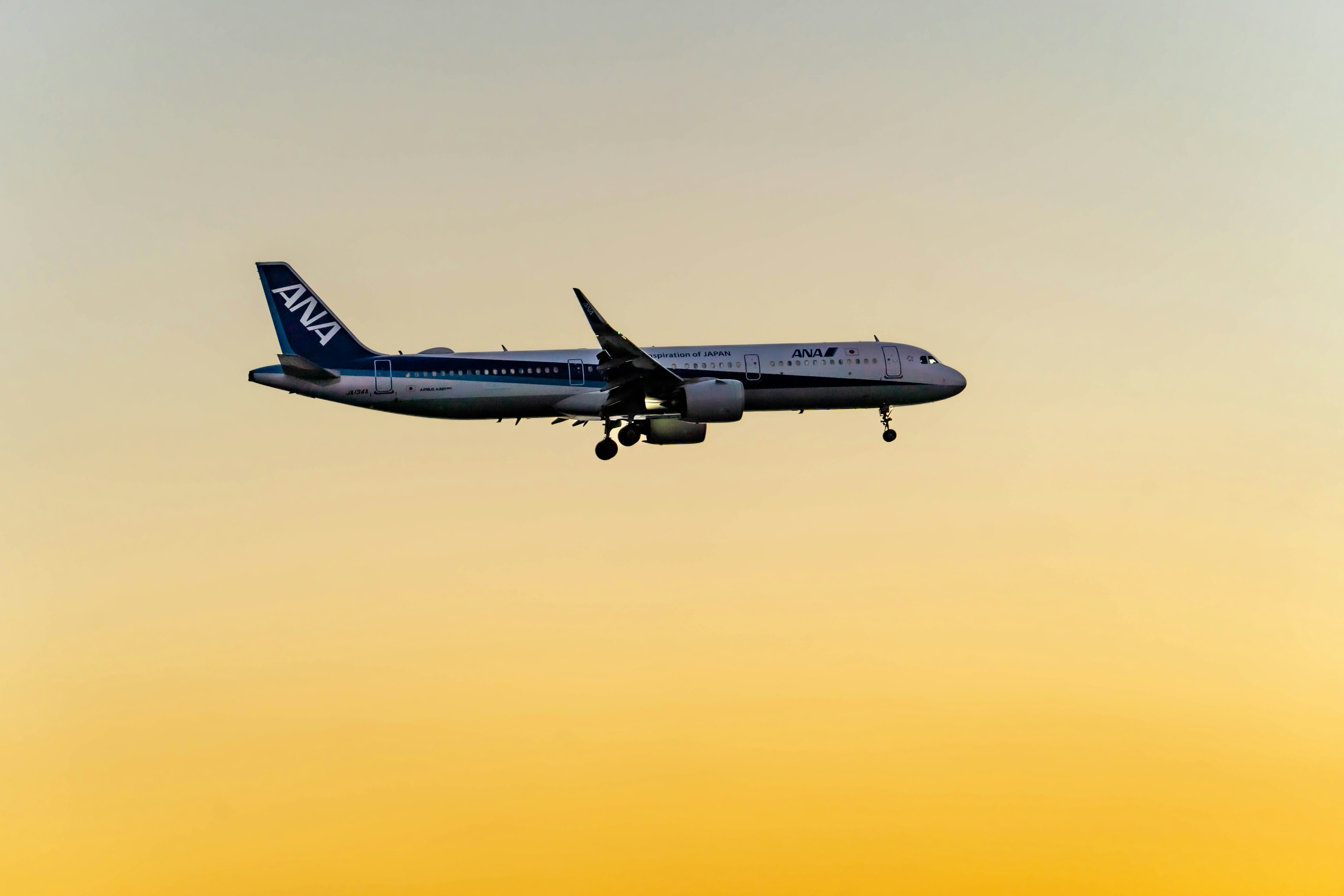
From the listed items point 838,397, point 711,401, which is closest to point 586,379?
point 711,401

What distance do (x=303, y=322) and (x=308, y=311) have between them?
0.55 m

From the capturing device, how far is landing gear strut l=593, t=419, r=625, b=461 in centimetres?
5759

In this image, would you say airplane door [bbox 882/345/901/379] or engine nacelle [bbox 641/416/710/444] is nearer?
engine nacelle [bbox 641/416/710/444]

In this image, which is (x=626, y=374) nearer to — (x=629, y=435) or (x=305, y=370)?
(x=629, y=435)

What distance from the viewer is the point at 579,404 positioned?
5672 cm

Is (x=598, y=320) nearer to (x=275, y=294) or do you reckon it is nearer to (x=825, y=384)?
(x=825, y=384)

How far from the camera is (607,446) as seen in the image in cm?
5769

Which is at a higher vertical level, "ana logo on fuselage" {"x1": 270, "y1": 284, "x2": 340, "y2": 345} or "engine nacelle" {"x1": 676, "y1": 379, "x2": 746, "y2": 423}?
"ana logo on fuselage" {"x1": 270, "y1": 284, "x2": 340, "y2": 345}

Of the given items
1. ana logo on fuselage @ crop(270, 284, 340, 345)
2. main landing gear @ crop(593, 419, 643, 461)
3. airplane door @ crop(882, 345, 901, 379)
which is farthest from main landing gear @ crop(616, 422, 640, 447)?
ana logo on fuselage @ crop(270, 284, 340, 345)

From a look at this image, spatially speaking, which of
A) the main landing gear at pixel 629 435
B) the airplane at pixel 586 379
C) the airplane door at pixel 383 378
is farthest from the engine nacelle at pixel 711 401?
the airplane door at pixel 383 378

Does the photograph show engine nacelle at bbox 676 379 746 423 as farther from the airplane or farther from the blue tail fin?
the blue tail fin

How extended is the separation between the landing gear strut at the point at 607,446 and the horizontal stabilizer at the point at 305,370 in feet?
33.5

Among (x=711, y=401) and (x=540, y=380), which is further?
(x=540, y=380)

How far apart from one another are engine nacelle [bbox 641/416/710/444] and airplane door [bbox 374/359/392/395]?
9.85 meters
